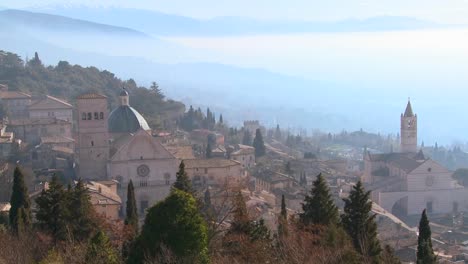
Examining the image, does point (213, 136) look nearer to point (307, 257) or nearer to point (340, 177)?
point (340, 177)

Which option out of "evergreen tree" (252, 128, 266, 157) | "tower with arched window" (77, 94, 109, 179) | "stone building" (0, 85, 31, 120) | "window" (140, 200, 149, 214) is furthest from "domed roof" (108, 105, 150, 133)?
"stone building" (0, 85, 31, 120)

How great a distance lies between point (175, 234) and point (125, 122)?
2961 cm

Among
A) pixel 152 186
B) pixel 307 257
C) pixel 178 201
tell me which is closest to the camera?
pixel 307 257

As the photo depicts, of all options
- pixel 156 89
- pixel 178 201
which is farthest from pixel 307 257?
pixel 156 89

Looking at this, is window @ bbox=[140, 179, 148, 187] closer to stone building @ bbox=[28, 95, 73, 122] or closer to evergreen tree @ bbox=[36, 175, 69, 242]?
evergreen tree @ bbox=[36, 175, 69, 242]

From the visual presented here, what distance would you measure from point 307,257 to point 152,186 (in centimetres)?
2477

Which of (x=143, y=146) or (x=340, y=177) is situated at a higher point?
(x=143, y=146)

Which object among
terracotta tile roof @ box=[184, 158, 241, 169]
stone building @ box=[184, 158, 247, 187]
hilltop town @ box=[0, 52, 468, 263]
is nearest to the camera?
hilltop town @ box=[0, 52, 468, 263]

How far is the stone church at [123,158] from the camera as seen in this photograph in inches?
1604

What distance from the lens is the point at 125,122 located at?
46.8 metres

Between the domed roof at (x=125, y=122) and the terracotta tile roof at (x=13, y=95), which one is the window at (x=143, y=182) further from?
the terracotta tile roof at (x=13, y=95)

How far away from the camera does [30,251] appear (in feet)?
62.8

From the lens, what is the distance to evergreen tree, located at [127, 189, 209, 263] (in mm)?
17672

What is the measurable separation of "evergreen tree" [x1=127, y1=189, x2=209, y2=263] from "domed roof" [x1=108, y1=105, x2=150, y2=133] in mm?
28897
